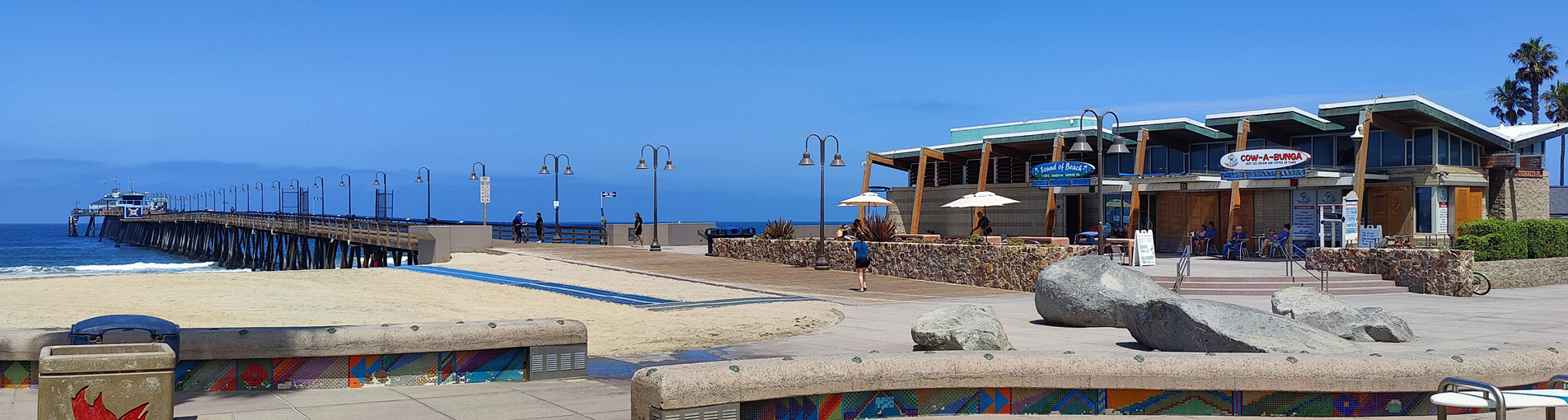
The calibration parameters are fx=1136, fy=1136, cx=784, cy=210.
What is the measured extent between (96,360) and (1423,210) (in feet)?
105

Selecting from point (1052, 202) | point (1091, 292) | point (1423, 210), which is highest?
point (1052, 202)

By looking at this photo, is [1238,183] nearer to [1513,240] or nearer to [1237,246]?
[1237,246]

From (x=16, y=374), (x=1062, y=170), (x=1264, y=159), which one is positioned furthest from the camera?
(x=1062, y=170)

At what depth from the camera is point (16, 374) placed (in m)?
8.35

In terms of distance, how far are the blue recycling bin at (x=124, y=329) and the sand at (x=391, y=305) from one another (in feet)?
15.3

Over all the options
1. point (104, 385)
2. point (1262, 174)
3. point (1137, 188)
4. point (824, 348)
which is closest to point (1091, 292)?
point (824, 348)

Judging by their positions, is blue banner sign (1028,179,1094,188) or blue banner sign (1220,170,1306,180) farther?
blue banner sign (1028,179,1094,188)

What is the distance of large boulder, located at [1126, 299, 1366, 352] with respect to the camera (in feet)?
31.4

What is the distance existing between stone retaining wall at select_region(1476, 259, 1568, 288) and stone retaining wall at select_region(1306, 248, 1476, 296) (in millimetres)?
537

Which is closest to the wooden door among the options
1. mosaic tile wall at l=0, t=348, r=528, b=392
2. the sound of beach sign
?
the sound of beach sign

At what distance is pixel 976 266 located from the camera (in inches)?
931

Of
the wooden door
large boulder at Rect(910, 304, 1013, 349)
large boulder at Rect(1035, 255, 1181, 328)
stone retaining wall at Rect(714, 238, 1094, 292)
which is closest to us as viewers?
large boulder at Rect(910, 304, 1013, 349)

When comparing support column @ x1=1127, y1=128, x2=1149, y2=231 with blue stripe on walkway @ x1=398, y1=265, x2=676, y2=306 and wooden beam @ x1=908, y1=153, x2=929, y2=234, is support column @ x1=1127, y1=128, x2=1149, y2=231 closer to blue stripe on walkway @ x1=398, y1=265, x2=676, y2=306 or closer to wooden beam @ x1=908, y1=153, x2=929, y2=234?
wooden beam @ x1=908, y1=153, x2=929, y2=234

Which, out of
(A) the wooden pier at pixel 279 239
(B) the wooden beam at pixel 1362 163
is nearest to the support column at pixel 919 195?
(B) the wooden beam at pixel 1362 163
